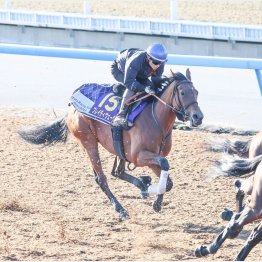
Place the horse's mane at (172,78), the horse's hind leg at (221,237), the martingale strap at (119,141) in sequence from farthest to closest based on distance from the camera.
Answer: the martingale strap at (119,141), the horse's mane at (172,78), the horse's hind leg at (221,237)

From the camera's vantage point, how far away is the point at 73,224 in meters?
8.01

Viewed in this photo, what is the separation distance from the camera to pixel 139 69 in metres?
8.09

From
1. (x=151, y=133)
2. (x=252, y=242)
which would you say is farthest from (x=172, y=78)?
(x=252, y=242)

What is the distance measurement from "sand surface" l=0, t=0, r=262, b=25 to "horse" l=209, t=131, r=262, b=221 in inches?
390

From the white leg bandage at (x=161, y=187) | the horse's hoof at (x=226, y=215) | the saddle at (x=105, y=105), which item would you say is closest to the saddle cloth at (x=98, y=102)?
the saddle at (x=105, y=105)

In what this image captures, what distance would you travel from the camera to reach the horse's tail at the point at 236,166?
22.7 feet

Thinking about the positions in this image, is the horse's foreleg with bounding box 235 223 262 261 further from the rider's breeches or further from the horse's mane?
the rider's breeches

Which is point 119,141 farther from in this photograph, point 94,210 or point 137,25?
point 137,25

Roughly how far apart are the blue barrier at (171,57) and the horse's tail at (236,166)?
8.59 feet

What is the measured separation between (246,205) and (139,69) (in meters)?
1.80

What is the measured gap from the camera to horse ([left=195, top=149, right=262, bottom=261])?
643cm

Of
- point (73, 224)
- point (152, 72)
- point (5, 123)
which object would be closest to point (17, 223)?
point (73, 224)

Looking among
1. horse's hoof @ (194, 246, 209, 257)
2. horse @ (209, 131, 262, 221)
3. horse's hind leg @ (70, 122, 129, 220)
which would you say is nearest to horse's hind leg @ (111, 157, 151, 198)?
horse's hind leg @ (70, 122, 129, 220)

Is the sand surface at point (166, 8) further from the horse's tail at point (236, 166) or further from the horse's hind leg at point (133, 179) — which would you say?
the horse's tail at point (236, 166)
